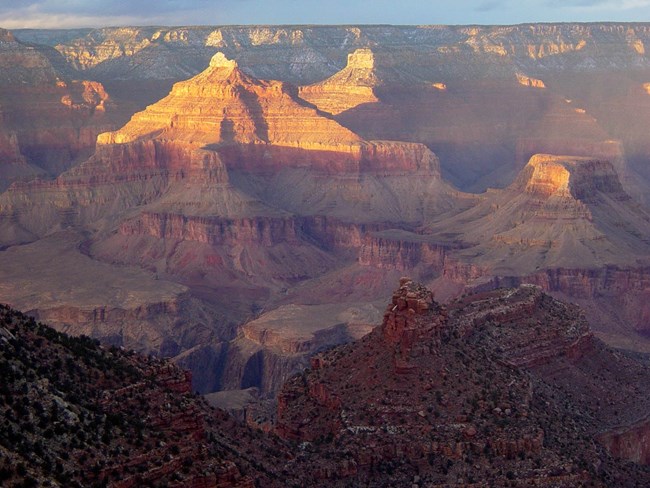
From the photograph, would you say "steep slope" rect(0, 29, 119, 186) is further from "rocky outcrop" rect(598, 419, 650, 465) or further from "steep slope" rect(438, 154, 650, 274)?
"rocky outcrop" rect(598, 419, 650, 465)

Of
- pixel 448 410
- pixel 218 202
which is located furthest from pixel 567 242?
pixel 448 410

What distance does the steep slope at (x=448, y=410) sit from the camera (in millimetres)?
43500

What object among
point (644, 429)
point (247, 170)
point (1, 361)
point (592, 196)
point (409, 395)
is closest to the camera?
point (1, 361)

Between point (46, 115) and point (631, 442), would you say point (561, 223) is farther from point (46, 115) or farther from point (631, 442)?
point (46, 115)

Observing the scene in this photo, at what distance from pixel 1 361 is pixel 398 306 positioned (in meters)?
18.6

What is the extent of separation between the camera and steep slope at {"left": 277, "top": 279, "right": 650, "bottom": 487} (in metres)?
43.5

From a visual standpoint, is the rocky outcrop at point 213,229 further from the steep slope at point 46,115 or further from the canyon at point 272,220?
the steep slope at point 46,115

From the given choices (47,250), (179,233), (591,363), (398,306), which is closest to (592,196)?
(179,233)

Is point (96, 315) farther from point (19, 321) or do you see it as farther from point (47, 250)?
point (19, 321)

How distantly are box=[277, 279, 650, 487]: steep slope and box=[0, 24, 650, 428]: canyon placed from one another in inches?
1307

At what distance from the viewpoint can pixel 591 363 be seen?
2307 inches

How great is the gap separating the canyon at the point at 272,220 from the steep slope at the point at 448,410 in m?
33.2

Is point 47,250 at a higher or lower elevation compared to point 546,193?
lower

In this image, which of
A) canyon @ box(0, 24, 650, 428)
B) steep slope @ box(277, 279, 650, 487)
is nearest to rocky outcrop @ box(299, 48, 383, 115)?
canyon @ box(0, 24, 650, 428)
